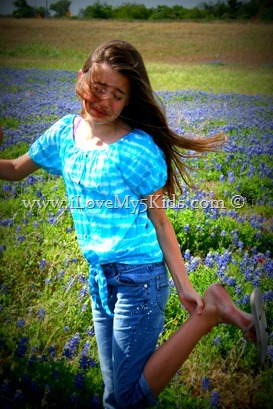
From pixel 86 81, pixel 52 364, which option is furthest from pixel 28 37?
pixel 52 364

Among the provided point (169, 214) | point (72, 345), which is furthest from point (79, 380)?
point (169, 214)

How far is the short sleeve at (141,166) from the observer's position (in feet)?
6.10

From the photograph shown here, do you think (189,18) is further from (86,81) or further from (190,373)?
(190,373)

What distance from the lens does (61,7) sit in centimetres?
322

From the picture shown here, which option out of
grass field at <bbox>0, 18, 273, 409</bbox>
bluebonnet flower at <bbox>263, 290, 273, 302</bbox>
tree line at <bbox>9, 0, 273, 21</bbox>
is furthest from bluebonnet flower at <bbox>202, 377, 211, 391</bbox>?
tree line at <bbox>9, 0, 273, 21</bbox>

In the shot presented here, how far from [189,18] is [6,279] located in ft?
6.12

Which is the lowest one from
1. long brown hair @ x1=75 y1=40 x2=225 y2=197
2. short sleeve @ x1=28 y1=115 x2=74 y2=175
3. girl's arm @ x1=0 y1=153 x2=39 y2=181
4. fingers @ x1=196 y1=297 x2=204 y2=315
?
fingers @ x1=196 y1=297 x2=204 y2=315

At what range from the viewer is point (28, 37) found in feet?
10.7

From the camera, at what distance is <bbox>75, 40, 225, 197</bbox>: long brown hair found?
1.83 metres

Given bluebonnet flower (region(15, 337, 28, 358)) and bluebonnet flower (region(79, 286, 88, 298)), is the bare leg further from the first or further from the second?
bluebonnet flower (region(79, 286, 88, 298))

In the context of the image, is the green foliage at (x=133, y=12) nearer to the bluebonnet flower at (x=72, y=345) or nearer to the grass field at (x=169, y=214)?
the grass field at (x=169, y=214)

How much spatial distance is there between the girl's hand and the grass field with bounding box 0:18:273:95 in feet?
6.18

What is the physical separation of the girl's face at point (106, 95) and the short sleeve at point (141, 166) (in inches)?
4.4

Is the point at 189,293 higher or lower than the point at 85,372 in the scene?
higher
